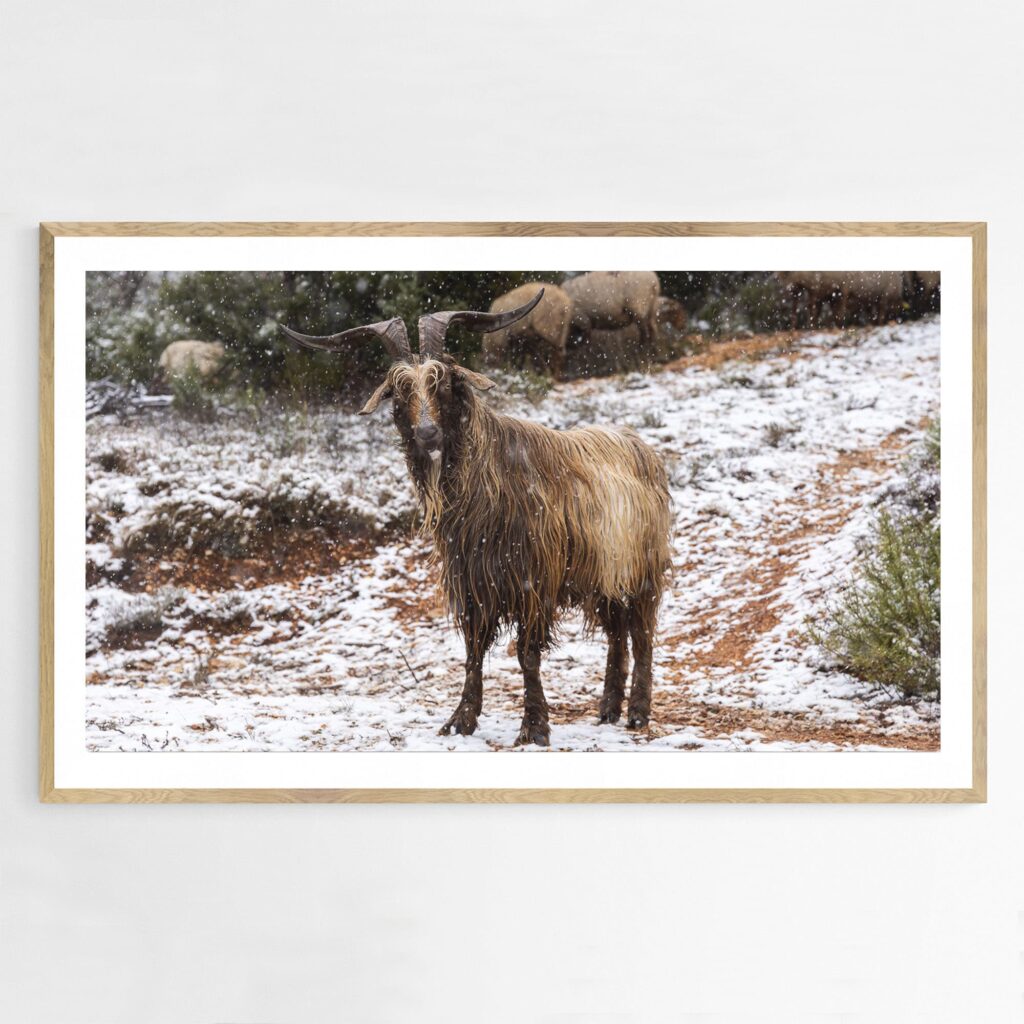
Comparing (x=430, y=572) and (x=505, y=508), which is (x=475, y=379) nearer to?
(x=505, y=508)

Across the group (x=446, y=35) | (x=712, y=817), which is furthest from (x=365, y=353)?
(x=712, y=817)

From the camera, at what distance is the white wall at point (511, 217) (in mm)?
2662

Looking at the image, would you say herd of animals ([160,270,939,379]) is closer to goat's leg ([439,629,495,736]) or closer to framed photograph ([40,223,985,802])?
framed photograph ([40,223,985,802])

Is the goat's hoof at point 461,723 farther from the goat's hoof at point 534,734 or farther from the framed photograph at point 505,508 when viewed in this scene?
the goat's hoof at point 534,734

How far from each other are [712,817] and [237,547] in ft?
4.99

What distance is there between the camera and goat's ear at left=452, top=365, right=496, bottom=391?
266cm

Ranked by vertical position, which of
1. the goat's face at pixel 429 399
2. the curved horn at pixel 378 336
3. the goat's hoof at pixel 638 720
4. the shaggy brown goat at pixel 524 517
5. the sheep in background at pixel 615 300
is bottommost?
the goat's hoof at pixel 638 720

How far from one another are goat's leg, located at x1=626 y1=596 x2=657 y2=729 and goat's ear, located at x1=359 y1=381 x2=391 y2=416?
899 mm

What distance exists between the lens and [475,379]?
2666 millimetres

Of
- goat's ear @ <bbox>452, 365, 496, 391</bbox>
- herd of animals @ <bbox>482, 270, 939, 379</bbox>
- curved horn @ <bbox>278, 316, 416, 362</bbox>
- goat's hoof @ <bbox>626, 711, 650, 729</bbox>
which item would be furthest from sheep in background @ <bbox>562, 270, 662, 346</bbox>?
goat's hoof @ <bbox>626, 711, 650, 729</bbox>

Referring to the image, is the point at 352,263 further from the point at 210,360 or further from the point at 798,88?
the point at 798,88

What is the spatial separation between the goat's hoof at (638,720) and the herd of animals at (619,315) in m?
0.95

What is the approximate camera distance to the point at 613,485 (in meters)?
2.71

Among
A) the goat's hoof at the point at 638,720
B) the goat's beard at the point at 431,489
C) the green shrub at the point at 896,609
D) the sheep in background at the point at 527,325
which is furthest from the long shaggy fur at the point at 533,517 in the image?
the green shrub at the point at 896,609
